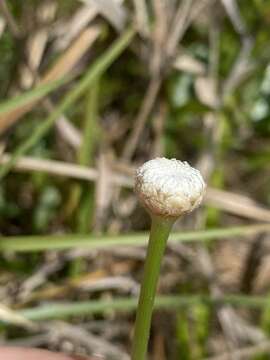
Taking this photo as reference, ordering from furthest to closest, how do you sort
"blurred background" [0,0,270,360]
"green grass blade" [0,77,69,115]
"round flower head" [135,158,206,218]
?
1. "blurred background" [0,0,270,360]
2. "green grass blade" [0,77,69,115]
3. "round flower head" [135,158,206,218]

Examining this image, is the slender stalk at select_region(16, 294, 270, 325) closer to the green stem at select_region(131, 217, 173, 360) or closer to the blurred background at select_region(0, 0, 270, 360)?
the blurred background at select_region(0, 0, 270, 360)

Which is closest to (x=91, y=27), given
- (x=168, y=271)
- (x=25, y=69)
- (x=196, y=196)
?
(x=25, y=69)

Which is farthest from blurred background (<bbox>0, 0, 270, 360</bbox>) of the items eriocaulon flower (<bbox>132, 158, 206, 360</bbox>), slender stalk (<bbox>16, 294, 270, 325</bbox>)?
eriocaulon flower (<bbox>132, 158, 206, 360</bbox>)

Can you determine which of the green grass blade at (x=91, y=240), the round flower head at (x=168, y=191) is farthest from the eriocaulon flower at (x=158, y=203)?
the green grass blade at (x=91, y=240)

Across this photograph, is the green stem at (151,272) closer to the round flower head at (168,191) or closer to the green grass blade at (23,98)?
the round flower head at (168,191)

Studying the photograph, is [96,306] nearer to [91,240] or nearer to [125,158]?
[91,240]

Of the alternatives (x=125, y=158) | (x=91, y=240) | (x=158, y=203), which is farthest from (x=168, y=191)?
(x=125, y=158)

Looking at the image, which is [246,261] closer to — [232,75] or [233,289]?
[233,289]

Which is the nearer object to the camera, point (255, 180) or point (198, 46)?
point (198, 46)
